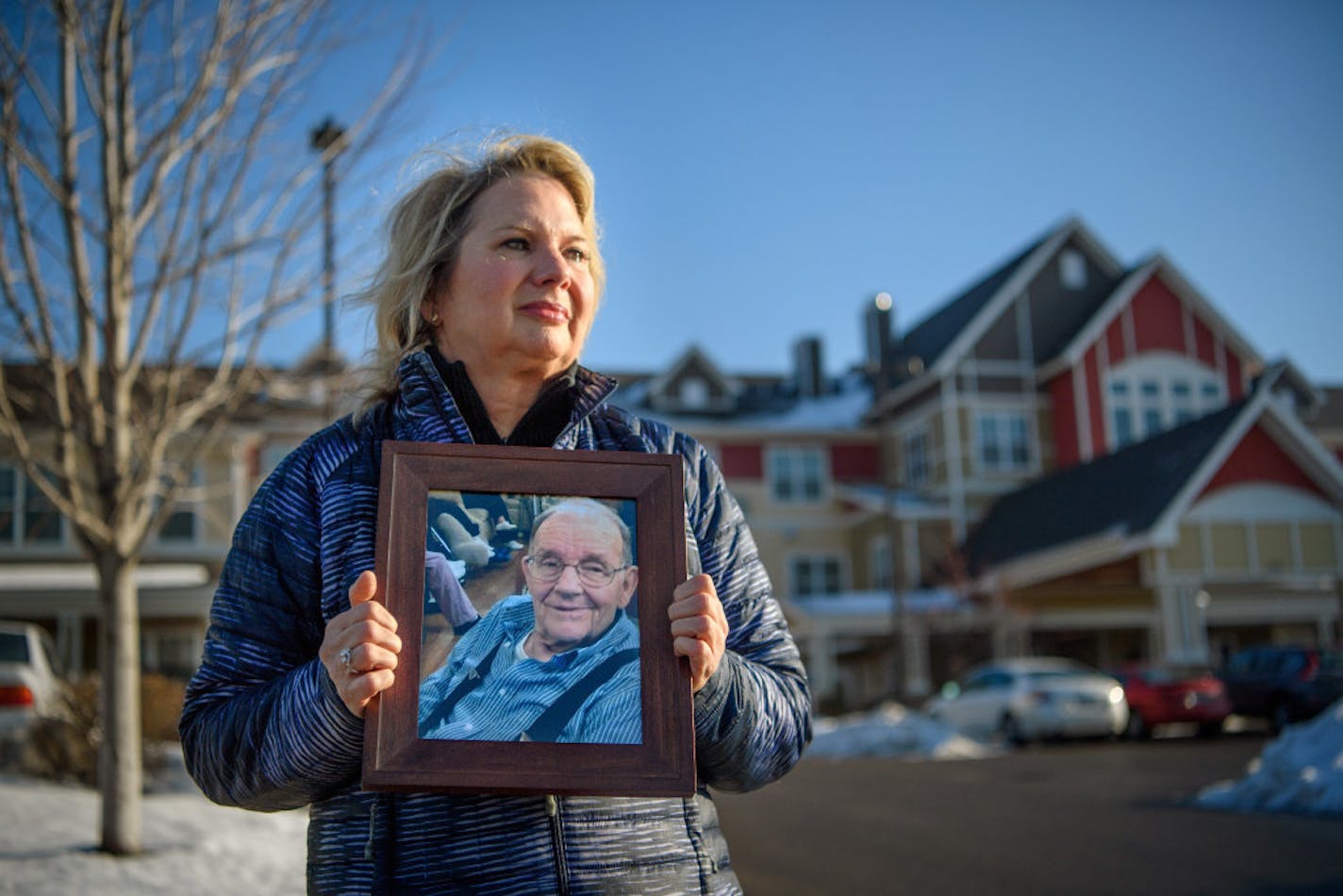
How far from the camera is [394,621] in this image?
1946mm

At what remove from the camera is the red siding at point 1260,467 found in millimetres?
28547

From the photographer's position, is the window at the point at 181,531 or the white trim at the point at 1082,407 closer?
the window at the point at 181,531

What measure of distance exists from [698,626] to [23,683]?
12.8 m

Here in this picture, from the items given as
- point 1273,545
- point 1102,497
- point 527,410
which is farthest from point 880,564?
point 527,410

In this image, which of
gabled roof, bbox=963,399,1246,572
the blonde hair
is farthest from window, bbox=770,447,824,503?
the blonde hair

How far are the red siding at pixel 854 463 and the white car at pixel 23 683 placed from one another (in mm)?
27597

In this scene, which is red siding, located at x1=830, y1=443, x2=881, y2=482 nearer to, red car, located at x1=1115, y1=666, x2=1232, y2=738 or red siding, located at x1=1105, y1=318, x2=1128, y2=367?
red siding, located at x1=1105, y1=318, x2=1128, y2=367

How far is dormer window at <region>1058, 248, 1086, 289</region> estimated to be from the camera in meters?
37.9

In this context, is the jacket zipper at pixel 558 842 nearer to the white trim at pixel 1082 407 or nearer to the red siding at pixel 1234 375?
the white trim at pixel 1082 407

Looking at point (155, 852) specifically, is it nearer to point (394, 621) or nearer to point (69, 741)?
point (69, 741)

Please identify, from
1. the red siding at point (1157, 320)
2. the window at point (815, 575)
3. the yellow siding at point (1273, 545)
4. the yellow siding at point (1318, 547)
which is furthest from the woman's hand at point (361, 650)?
the red siding at point (1157, 320)

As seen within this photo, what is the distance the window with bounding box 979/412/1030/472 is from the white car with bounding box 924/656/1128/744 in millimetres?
13080

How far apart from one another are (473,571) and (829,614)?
30506 millimetres


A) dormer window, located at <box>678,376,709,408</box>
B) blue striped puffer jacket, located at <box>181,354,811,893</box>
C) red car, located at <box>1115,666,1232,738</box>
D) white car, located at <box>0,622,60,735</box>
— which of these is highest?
dormer window, located at <box>678,376,709,408</box>
